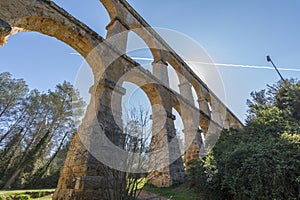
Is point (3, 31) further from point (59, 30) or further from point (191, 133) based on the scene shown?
point (191, 133)

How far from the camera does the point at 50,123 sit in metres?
16.3

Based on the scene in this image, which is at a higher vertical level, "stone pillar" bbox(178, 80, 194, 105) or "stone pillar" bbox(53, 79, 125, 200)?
"stone pillar" bbox(178, 80, 194, 105)

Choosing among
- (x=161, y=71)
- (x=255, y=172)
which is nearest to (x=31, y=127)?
(x=161, y=71)

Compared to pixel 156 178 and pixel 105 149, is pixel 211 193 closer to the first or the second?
pixel 105 149

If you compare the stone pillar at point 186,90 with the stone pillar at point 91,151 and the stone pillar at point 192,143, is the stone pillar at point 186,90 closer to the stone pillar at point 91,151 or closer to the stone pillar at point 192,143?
the stone pillar at point 192,143

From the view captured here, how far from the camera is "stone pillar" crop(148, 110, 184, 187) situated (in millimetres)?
6516

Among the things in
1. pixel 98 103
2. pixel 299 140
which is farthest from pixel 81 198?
pixel 299 140

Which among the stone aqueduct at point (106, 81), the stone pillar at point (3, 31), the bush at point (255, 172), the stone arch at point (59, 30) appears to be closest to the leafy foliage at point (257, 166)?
the bush at point (255, 172)

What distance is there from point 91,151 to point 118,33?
564 centimetres

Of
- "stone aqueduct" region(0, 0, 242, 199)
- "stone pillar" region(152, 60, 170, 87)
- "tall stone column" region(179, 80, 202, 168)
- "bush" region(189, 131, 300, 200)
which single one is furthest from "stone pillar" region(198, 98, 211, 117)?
"bush" region(189, 131, 300, 200)

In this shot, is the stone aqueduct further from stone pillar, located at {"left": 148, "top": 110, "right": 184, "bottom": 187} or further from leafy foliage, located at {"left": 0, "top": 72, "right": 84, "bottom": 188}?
leafy foliage, located at {"left": 0, "top": 72, "right": 84, "bottom": 188}

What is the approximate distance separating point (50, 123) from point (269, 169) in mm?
17265

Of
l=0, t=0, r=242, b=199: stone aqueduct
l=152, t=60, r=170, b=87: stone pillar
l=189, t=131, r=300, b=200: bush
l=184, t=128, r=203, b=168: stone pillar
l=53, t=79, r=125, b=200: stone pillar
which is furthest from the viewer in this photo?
l=152, t=60, r=170, b=87: stone pillar

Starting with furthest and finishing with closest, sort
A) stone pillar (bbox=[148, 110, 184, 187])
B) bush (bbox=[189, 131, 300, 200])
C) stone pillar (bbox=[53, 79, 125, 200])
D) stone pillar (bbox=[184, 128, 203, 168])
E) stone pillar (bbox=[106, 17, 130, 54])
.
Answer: stone pillar (bbox=[184, 128, 203, 168]) → stone pillar (bbox=[106, 17, 130, 54]) → stone pillar (bbox=[148, 110, 184, 187]) → stone pillar (bbox=[53, 79, 125, 200]) → bush (bbox=[189, 131, 300, 200])
